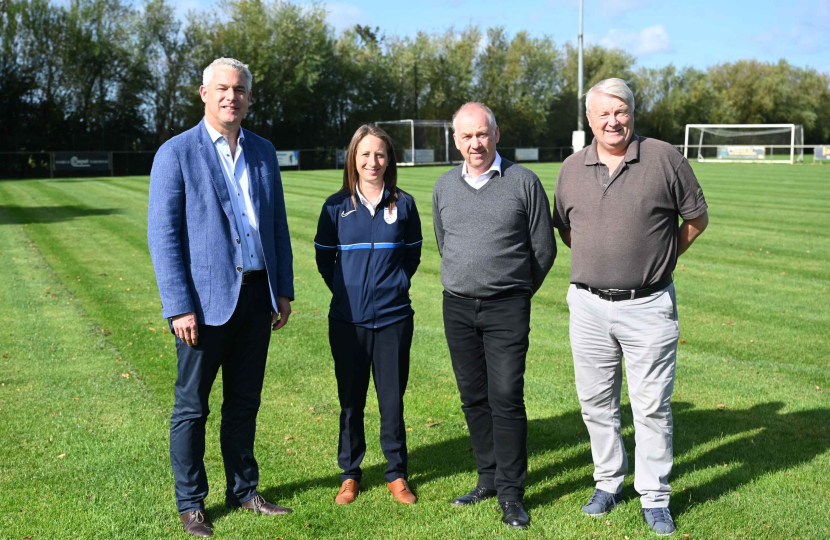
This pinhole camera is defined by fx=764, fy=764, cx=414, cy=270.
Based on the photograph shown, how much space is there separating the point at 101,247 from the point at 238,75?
10922mm

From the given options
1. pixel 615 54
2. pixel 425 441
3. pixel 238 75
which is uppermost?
pixel 615 54

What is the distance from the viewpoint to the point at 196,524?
368 cm

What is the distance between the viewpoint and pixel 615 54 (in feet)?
236

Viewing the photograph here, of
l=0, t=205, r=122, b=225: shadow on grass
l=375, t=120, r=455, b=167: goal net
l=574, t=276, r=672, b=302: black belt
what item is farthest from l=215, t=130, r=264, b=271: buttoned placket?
l=375, t=120, r=455, b=167: goal net

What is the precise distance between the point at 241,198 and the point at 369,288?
789 millimetres

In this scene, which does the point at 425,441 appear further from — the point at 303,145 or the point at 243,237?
the point at 303,145

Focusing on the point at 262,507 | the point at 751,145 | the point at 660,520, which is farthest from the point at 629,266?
the point at 751,145

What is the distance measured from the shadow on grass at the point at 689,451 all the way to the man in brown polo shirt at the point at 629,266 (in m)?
0.48

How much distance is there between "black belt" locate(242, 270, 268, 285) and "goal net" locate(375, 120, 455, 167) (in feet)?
139

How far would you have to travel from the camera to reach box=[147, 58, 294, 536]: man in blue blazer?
350 centimetres

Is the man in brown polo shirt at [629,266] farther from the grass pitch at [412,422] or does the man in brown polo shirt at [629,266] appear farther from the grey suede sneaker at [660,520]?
the grass pitch at [412,422]

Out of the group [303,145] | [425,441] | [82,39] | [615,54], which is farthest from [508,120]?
[425,441]

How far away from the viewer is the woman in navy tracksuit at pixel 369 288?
395cm

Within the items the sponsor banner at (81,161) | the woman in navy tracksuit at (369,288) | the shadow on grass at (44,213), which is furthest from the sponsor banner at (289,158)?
the woman in navy tracksuit at (369,288)
